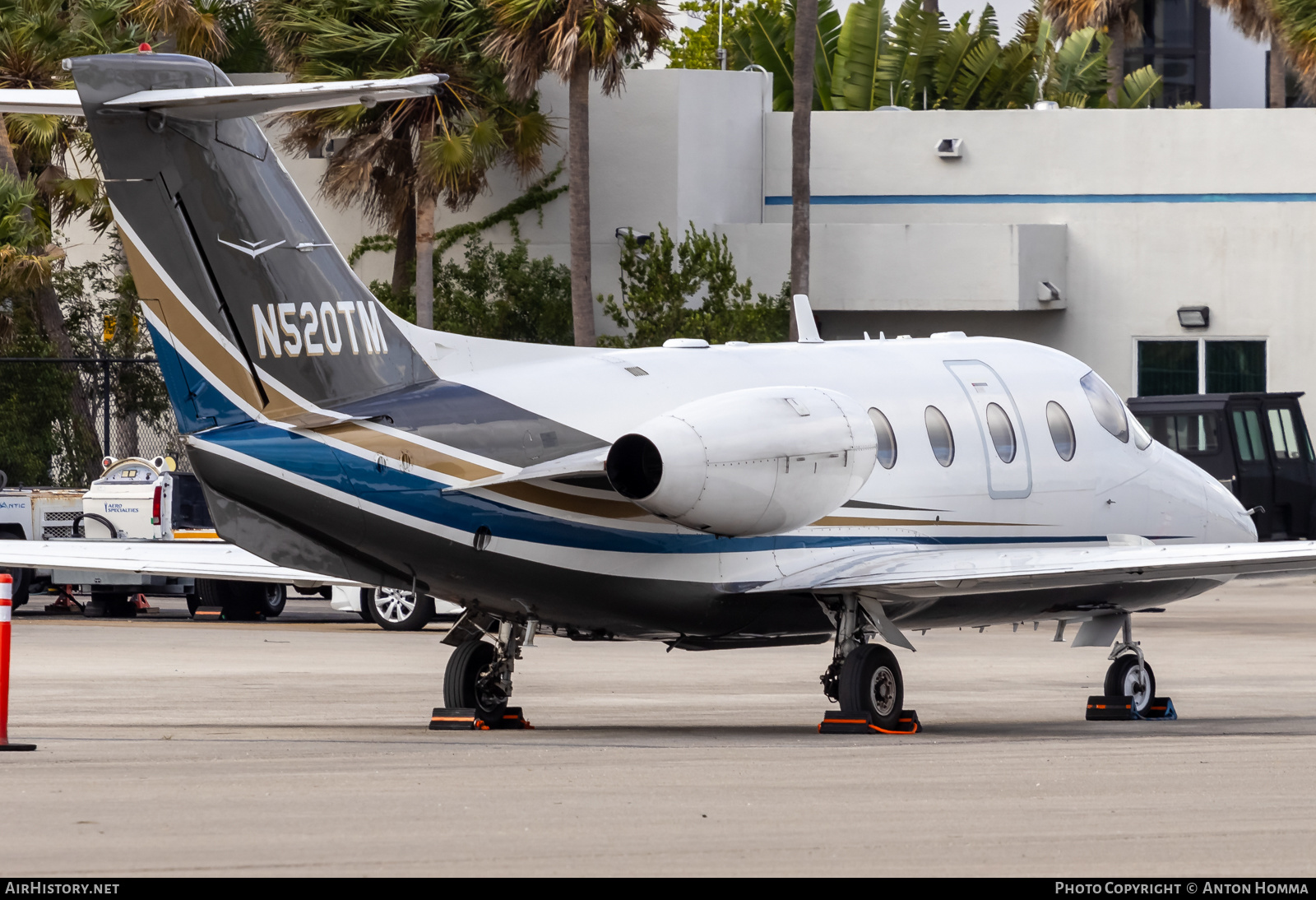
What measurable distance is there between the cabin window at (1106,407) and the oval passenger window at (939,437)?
1985 millimetres

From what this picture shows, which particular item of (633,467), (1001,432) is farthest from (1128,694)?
(633,467)

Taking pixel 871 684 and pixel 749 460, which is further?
pixel 871 684

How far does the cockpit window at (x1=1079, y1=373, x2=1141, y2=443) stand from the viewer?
1806 centimetres

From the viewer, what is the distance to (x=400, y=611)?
27.6 meters

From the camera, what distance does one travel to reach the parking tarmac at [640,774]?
8469 millimetres

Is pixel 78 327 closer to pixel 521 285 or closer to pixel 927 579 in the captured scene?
pixel 521 285

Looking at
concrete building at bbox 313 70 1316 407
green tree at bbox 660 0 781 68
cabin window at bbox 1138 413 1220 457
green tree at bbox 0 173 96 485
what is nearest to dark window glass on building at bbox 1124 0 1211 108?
green tree at bbox 660 0 781 68

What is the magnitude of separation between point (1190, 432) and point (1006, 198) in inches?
406

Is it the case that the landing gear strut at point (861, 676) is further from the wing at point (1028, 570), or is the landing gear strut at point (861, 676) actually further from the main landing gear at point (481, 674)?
the main landing gear at point (481, 674)

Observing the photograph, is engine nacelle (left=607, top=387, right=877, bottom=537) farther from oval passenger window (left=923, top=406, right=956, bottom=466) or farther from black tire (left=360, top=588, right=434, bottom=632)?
black tire (left=360, top=588, right=434, bottom=632)

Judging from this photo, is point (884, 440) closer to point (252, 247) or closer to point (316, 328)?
point (316, 328)

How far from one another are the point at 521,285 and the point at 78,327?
8.93m

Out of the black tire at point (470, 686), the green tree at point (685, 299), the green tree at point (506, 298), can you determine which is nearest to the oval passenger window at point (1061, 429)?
the black tire at point (470, 686)

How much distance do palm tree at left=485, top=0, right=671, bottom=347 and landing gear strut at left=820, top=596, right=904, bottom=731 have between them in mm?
22260
